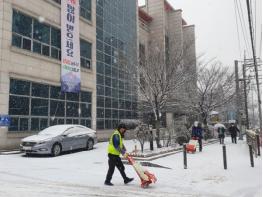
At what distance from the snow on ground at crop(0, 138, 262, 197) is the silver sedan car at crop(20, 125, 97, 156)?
5.02 ft

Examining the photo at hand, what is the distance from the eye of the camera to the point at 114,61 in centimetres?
3038

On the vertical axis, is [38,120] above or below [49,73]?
below

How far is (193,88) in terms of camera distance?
31.0m

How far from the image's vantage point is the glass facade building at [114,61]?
92.2 ft

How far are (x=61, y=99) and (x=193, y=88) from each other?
13.6m

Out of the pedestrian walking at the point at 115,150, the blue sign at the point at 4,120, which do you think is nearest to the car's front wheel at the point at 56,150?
the blue sign at the point at 4,120

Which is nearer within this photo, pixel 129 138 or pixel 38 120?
pixel 38 120

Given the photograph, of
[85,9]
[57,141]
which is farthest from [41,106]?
[85,9]

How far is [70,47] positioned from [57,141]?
29.6ft

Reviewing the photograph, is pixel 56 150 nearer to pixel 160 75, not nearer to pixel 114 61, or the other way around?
pixel 160 75

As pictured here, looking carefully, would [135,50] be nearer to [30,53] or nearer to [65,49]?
[65,49]

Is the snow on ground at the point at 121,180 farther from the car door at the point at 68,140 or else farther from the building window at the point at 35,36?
the building window at the point at 35,36

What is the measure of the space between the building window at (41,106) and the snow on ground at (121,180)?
5285mm

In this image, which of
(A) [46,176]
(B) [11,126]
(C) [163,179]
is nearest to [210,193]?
(C) [163,179]
